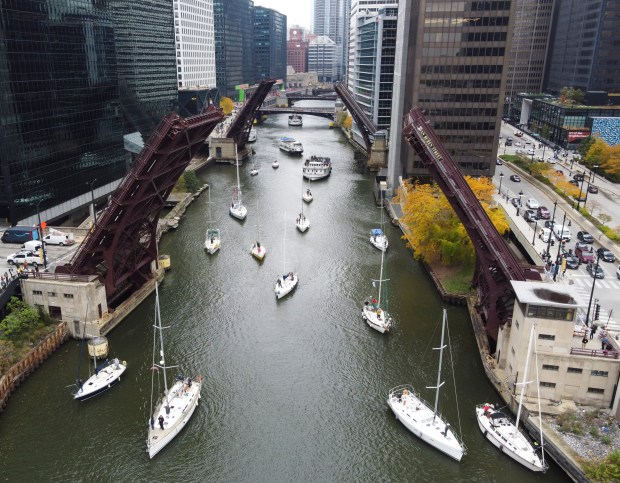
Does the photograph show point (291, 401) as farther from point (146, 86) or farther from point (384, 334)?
point (146, 86)

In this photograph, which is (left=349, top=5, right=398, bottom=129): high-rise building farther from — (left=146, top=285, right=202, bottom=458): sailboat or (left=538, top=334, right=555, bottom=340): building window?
(left=146, top=285, right=202, bottom=458): sailboat

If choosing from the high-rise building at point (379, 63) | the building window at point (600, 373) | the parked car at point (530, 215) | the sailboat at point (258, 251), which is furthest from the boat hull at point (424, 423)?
the high-rise building at point (379, 63)

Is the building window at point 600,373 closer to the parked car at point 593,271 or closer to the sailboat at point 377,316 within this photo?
the sailboat at point 377,316

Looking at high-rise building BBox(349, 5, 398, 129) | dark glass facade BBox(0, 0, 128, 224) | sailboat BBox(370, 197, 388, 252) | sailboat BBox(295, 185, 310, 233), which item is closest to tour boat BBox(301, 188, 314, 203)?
sailboat BBox(295, 185, 310, 233)

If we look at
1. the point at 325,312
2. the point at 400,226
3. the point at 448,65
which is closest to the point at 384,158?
the point at 448,65

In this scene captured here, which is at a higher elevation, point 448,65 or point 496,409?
point 448,65
